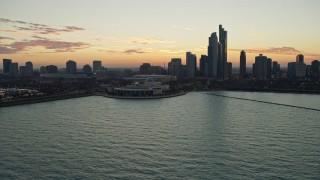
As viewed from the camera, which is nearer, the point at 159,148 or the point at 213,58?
the point at 159,148

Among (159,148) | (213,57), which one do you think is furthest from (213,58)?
(159,148)

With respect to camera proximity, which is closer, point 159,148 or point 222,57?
point 159,148

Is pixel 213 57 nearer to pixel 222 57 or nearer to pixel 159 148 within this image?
pixel 222 57

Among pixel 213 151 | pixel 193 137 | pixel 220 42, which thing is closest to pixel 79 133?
pixel 193 137

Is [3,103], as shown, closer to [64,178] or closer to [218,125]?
[218,125]

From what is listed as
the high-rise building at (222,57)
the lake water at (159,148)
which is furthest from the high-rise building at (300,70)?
the lake water at (159,148)

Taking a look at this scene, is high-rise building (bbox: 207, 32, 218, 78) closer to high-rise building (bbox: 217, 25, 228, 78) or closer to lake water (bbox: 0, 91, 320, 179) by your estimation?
high-rise building (bbox: 217, 25, 228, 78)

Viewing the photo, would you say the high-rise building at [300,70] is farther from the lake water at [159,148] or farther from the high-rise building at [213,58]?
the lake water at [159,148]

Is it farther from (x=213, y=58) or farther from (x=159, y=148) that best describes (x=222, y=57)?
(x=159, y=148)
